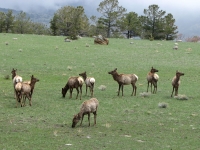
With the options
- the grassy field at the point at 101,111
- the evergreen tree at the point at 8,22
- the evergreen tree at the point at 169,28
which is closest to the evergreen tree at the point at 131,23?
the evergreen tree at the point at 169,28

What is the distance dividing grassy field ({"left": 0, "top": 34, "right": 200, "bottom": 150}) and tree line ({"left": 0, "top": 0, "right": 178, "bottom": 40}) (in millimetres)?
45965

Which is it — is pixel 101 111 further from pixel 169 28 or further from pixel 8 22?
pixel 8 22

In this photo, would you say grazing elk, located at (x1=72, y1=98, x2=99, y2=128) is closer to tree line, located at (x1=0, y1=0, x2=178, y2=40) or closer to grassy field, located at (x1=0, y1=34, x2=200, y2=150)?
grassy field, located at (x1=0, y1=34, x2=200, y2=150)

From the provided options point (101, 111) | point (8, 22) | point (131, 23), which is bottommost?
point (101, 111)

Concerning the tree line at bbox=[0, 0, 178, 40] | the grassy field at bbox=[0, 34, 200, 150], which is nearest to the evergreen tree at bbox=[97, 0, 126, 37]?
the tree line at bbox=[0, 0, 178, 40]

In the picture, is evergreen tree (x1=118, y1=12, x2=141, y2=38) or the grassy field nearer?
the grassy field

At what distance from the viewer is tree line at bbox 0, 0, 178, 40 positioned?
270 feet

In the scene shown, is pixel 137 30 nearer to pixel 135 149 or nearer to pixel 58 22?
pixel 58 22

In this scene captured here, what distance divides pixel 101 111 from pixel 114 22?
72052 mm

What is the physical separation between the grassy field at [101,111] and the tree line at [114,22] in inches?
1810

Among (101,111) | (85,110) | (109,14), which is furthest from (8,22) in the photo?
(85,110)

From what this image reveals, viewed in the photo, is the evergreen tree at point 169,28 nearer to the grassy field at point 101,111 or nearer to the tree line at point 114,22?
the tree line at point 114,22

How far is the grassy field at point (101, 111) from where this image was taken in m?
12.5

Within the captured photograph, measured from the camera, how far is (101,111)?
56.9 feet
